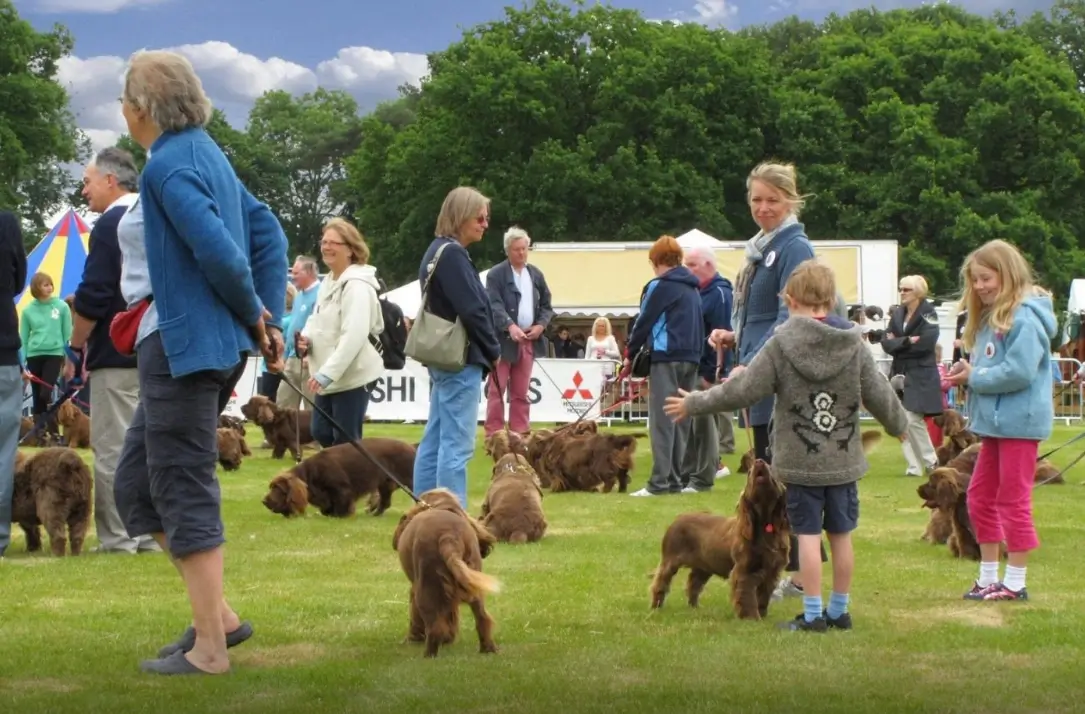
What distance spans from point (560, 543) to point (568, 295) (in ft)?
73.2

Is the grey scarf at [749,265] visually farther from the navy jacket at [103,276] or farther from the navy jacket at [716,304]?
the navy jacket at [716,304]

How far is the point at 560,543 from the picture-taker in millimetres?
9445

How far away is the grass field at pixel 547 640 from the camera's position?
16.7 feet

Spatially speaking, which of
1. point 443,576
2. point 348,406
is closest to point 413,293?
point 348,406

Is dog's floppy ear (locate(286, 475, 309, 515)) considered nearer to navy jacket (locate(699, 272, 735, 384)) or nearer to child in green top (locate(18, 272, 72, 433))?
navy jacket (locate(699, 272, 735, 384))

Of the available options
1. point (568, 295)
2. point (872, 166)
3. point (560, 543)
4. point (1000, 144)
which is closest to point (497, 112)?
point (872, 166)

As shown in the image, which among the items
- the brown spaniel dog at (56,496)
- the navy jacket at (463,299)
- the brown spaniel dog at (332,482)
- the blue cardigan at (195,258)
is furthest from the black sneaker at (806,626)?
the brown spaniel dog at (332,482)

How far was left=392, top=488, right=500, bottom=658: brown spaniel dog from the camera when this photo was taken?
18.6 ft

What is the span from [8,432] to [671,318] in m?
5.58

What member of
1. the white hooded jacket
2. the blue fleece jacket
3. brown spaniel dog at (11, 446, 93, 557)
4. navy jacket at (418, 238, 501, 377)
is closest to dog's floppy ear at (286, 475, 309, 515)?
the white hooded jacket

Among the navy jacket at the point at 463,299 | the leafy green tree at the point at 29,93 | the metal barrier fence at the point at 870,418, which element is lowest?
the metal barrier fence at the point at 870,418

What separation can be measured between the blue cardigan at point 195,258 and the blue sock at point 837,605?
106 inches

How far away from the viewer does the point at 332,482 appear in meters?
10.7

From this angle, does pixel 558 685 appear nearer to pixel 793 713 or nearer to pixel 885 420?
pixel 793 713
